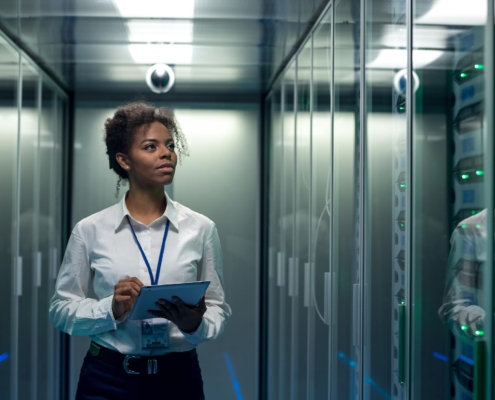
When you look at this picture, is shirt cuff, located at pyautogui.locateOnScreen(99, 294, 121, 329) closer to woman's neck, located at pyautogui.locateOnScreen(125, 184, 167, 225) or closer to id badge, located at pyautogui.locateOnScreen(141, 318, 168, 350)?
id badge, located at pyautogui.locateOnScreen(141, 318, 168, 350)

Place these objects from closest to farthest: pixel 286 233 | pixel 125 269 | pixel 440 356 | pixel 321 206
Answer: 1. pixel 440 356
2. pixel 125 269
3. pixel 321 206
4. pixel 286 233

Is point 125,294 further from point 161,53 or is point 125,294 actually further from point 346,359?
point 161,53

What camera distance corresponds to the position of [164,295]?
1.90 m

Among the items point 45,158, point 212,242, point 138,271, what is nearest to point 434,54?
point 212,242

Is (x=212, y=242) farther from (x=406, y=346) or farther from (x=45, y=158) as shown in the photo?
(x=45, y=158)

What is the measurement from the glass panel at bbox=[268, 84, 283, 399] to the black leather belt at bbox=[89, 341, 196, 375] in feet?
7.79

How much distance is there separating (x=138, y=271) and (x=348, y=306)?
2.85 ft

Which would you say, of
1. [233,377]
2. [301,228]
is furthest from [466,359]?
[233,377]

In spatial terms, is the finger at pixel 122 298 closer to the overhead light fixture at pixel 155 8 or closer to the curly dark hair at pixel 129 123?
the curly dark hair at pixel 129 123

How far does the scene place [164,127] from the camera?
7.57ft

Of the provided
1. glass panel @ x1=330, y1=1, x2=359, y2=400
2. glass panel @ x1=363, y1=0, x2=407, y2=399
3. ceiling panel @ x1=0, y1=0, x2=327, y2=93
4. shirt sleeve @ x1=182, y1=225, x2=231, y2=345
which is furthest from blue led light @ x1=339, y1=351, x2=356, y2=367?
ceiling panel @ x1=0, y1=0, x2=327, y2=93

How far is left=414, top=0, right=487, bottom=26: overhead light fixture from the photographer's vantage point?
4.45ft

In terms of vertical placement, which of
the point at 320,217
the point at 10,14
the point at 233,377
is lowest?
the point at 233,377

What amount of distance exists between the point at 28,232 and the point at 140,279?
80.5 inches
